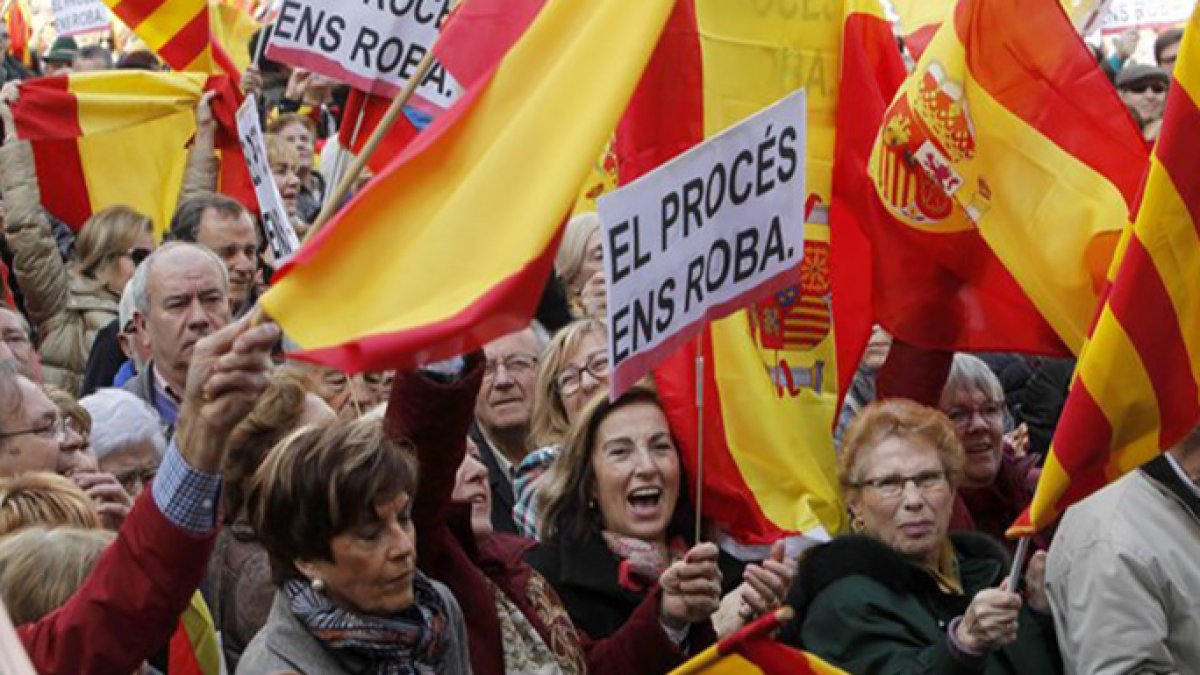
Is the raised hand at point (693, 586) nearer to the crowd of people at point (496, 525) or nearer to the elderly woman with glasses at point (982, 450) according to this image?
the crowd of people at point (496, 525)

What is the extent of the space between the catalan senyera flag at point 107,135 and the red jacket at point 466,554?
15.9ft

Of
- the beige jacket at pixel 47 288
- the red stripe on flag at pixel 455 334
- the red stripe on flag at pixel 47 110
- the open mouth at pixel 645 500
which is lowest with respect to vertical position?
the beige jacket at pixel 47 288

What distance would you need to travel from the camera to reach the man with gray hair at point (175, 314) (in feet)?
24.1

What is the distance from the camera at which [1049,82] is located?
665cm

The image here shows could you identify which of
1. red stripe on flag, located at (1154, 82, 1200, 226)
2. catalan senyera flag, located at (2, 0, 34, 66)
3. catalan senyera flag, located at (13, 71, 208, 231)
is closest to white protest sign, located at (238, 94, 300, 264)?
red stripe on flag, located at (1154, 82, 1200, 226)

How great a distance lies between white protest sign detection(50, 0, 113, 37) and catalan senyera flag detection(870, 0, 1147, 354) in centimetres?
796

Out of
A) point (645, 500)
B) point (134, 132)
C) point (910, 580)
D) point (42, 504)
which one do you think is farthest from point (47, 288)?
point (910, 580)

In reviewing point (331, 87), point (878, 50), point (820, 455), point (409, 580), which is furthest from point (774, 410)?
point (331, 87)

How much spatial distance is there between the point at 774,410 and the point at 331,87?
6822 mm

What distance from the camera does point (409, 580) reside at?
4488 mm

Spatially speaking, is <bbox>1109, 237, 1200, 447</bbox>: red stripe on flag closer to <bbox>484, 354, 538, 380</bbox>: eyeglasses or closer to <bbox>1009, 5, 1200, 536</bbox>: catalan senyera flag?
<bbox>1009, 5, 1200, 536</bbox>: catalan senyera flag

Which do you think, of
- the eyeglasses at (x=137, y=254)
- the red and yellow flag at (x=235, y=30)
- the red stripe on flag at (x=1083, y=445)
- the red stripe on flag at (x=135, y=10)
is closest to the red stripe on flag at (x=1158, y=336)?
the red stripe on flag at (x=1083, y=445)

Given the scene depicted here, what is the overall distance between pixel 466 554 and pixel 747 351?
4.50 ft

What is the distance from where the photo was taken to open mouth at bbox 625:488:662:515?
589cm
